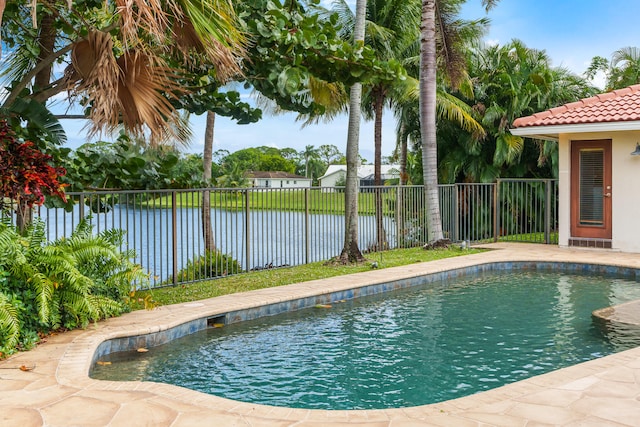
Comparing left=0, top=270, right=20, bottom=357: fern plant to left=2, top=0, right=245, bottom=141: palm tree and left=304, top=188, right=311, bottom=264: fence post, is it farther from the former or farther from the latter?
left=304, top=188, right=311, bottom=264: fence post

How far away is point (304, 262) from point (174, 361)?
23.0 feet

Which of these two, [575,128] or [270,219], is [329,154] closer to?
[575,128]

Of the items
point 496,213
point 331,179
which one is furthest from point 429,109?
point 331,179

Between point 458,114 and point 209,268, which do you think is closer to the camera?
point 209,268

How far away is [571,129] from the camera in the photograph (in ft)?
44.5

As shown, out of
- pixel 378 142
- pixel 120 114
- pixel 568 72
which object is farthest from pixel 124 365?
pixel 568 72

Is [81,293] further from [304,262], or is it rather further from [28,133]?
[304,262]

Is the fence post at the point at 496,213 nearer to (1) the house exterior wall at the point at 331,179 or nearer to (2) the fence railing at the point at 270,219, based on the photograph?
(2) the fence railing at the point at 270,219

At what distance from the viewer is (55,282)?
6.10 metres

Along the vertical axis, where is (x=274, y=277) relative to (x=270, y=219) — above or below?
below

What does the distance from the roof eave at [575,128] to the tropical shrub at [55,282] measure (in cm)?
1018

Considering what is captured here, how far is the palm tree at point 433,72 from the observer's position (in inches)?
533

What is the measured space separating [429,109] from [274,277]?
18.9ft

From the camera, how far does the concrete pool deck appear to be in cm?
408
